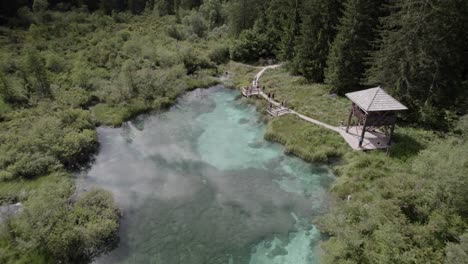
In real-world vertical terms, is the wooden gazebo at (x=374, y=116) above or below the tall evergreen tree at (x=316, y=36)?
below

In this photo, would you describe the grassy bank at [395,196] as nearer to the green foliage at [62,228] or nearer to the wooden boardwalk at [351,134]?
the wooden boardwalk at [351,134]

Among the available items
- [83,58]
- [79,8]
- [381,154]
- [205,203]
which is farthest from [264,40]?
[79,8]

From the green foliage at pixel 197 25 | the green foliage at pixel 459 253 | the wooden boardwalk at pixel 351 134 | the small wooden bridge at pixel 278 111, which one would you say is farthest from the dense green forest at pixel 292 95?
the green foliage at pixel 197 25

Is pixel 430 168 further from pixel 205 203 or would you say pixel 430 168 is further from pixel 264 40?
pixel 264 40

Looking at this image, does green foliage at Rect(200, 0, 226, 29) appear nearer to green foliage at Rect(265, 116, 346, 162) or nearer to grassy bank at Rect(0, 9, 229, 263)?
grassy bank at Rect(0, 9, 229, 263)

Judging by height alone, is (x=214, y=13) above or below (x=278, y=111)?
above

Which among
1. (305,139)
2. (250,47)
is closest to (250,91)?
(305,139)

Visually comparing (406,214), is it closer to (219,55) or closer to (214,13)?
(219,55)
